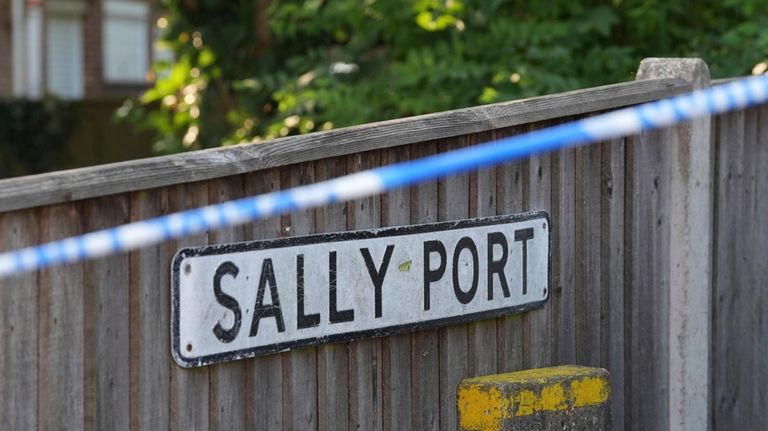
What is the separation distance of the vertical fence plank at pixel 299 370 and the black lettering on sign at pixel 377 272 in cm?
19

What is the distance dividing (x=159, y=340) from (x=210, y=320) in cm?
14

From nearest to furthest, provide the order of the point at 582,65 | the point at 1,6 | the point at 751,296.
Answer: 1. the point at 751,296
2. the point at 582,65
3. the point at 1,6

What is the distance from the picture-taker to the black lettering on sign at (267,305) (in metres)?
3.13

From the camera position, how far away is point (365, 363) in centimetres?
349

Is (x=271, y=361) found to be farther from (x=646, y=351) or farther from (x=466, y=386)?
(x=646, y=351)

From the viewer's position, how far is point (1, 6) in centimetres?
1788

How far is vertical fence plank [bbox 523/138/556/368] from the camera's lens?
3.97 metres

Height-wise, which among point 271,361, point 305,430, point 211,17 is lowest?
point 305,430

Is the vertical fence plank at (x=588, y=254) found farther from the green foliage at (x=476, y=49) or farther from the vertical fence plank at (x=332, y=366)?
the green foliage at (x=476, y=49)

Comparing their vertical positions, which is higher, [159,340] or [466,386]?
[159,340]

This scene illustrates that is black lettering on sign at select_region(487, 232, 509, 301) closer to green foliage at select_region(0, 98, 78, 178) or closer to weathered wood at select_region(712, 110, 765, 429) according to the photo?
weathered wood at select_region(712, 110, 765, 429)

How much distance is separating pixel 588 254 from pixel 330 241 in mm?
1236

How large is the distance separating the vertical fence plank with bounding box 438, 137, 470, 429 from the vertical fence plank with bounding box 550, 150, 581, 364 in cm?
44

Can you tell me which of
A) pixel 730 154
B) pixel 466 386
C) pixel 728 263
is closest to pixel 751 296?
pixel 728 263
